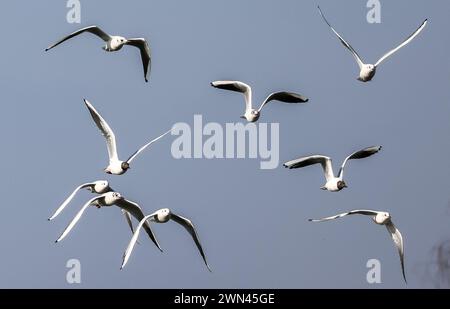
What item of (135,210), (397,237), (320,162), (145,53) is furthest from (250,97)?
(397,237)

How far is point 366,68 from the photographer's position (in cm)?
2675

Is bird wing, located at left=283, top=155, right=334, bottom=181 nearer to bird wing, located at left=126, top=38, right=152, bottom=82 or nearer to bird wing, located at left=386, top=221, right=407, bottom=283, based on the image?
bird wing, located at left=386, top=221, right=407, bottom=283

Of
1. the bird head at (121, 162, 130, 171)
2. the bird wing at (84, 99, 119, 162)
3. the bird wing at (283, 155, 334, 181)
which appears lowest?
the bird wing at (283, 155, 334, 181)

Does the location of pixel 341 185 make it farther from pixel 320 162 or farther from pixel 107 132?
pixel 107 132

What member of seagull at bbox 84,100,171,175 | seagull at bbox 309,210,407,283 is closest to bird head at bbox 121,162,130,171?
seagull at bbox 84,100,171,175

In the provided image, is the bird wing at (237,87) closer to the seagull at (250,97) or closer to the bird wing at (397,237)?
the seagull at (250,97)

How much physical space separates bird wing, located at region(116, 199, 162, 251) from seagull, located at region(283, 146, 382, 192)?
3164 mm

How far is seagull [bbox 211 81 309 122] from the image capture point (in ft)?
89.8

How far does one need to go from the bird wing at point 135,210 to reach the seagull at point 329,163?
3.16 meters

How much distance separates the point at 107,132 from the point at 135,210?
1742mm

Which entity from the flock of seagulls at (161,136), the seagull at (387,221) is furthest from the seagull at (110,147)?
the seagull at (387,221)
